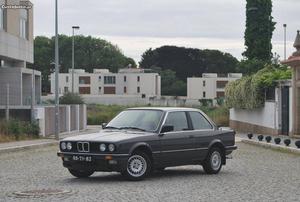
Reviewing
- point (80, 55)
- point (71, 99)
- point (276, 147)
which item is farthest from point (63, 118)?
point (80, 55)

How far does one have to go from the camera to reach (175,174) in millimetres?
17188

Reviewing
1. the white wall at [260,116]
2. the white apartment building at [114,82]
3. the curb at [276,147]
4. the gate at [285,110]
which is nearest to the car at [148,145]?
the curb at [276,147]

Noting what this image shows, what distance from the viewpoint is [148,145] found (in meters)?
15.6

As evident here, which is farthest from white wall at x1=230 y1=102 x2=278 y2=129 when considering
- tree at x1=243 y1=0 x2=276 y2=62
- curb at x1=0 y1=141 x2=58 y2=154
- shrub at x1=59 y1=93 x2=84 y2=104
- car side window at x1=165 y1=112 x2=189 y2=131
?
car side window at x1=165 y1=112 x2=189 y2=131

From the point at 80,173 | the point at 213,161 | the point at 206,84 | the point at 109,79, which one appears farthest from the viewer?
the point at 109,79

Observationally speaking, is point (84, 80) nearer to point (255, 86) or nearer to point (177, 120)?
point (255, 86)

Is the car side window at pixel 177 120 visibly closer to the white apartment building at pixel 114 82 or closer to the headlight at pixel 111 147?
the headlight at pixel 111 147

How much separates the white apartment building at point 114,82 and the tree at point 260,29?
75427 millimetres

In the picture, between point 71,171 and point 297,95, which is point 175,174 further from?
point 297,95

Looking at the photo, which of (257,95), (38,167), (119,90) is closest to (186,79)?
(119,90)

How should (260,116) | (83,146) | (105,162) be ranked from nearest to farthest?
(105,162), (83,146), (260,116)

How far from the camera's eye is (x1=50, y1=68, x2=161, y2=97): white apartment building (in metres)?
140

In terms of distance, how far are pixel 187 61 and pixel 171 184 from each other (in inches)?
5162

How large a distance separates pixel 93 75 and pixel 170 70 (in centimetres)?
1536
